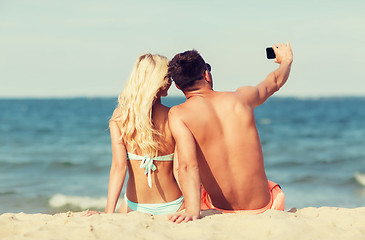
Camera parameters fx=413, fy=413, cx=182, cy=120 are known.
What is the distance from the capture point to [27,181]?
9055 millimetres

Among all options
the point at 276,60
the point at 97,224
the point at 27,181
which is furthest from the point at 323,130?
the point at 97,224

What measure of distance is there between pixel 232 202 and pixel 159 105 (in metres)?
1.04

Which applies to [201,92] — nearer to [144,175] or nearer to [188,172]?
[188,172]

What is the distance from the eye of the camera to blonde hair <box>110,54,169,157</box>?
3.41 m

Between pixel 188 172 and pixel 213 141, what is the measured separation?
1.09 feet

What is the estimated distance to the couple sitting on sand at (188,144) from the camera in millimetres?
3236

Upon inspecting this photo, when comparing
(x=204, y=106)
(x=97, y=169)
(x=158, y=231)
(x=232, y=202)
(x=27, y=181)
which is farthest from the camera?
(x=97, y=169)

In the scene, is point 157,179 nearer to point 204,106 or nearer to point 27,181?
point 204,106

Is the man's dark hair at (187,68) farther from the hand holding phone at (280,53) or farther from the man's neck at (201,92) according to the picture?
the hand holding phone at (280,53)

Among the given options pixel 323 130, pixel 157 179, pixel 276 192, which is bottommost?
pixel 323 130

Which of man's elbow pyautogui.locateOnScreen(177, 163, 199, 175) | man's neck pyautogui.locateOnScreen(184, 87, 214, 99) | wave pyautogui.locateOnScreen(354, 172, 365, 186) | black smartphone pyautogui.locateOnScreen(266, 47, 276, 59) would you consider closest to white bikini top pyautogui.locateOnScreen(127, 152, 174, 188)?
man's elbow pyautogui.locateOnScreen(177, 163, 199, 175)

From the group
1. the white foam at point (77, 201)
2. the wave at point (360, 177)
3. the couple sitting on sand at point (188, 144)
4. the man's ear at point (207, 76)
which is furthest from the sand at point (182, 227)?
the wave at point (360, 177)

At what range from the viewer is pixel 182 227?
304cm

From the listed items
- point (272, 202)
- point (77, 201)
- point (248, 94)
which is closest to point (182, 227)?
point (272, 202)
